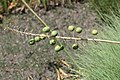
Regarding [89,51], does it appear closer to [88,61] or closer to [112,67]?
[88,61]

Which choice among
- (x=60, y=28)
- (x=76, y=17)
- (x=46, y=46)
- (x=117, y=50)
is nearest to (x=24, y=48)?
(x=46, y=46)

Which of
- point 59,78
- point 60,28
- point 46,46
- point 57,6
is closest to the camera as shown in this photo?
point 59,78

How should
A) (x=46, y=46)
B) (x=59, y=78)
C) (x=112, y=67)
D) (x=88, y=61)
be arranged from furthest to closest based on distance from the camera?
1. (x=46, y=46)
2. (x=59, y=78)
3. (x=88, y=61)
4. (x=112, y=67)

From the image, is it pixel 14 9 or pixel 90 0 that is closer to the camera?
pixel 90 0

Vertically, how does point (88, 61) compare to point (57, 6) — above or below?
above

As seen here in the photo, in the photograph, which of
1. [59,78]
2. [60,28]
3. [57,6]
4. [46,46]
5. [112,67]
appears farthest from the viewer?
[57,6]

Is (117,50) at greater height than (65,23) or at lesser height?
greater

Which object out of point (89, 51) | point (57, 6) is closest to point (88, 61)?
point (89, 51)

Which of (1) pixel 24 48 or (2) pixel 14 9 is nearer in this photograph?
(1) pixel 24 48

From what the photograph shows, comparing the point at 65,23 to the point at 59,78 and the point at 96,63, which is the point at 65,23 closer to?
the point at 59,78
